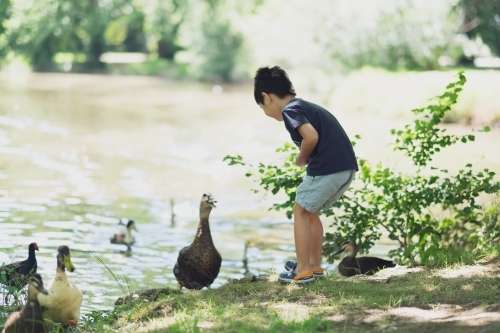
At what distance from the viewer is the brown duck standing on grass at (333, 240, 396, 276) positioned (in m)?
8.67

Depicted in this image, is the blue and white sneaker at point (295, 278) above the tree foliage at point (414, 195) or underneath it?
underneath

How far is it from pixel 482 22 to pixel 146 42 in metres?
50.8

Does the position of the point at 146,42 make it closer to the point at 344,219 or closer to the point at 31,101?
the point at 31,101

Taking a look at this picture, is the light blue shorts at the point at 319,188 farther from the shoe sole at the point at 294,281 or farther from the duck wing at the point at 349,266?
the duck wing at the point at 349,266

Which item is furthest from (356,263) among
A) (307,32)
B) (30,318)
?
(307,32)

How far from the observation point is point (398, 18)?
3716 cm

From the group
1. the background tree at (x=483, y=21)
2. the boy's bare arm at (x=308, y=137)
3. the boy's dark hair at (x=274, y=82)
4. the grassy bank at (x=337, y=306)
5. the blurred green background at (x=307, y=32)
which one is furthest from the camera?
the background tree at (x=483, y=21)

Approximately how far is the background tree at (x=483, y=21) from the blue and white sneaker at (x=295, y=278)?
3296 cm

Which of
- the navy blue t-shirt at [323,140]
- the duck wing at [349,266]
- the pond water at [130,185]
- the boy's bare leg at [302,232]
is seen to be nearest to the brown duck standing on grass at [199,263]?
the pond water at [130,185]

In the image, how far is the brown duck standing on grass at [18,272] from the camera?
23.2 ft

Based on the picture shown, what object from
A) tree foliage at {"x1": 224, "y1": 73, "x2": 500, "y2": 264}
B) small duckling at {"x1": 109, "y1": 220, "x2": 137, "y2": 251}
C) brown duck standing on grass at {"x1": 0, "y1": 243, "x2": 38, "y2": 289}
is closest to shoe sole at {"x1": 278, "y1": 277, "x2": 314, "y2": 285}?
tree foliage at {"x1": 224, "y1": 73, "x2": 500, "y2": 264}

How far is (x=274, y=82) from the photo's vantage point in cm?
685

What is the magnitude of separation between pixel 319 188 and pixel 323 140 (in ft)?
1.40

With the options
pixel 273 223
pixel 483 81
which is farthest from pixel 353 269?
pixel 483 81
